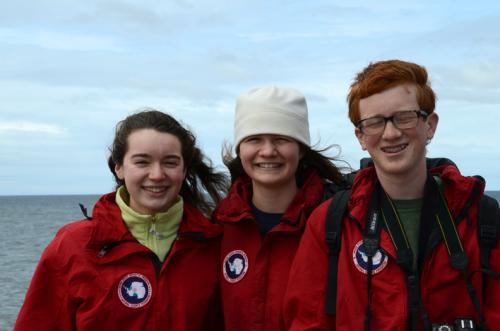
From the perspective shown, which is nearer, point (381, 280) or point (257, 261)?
point (381, 280)

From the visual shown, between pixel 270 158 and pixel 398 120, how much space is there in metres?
1.15

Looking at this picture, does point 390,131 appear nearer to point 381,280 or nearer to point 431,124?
point 431,124

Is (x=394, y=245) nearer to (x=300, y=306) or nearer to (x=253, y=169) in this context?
(x=300, y=306)

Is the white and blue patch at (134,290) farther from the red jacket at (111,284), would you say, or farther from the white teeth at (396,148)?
the white teeth at (396,148)

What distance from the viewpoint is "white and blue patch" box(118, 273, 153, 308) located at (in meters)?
4.58

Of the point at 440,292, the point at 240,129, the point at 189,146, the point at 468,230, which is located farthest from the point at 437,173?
the point at 189,146

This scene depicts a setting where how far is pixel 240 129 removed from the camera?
4941mm

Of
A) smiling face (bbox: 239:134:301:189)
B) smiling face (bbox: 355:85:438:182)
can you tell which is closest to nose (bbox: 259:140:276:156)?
smiling face (bbox: 239:134:301:189)

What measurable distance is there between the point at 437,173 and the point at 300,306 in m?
1.07

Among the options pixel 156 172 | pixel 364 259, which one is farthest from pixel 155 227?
pixel 364 259

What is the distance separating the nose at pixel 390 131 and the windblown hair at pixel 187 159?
1616 millimetres

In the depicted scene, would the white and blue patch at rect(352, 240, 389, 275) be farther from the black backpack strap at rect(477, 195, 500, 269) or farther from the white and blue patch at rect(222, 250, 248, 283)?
the white and blue patch at rect(222, 250, 248, 283)

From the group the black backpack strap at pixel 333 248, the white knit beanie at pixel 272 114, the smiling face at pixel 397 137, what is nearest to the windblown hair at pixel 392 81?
the smiling face at pixel 397 137

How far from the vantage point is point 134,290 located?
4.60m
